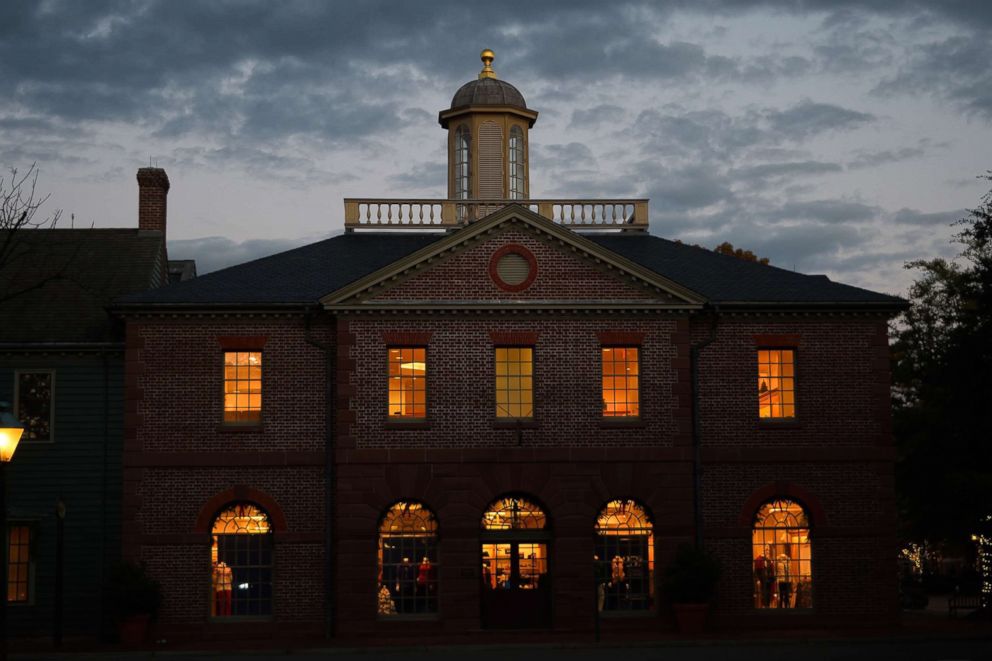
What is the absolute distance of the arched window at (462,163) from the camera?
37.7 meters

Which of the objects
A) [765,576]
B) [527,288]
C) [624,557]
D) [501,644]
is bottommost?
[501,644]

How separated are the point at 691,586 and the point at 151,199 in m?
18.3

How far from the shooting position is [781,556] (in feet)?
99.7

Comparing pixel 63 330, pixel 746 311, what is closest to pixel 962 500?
pixel 746 311

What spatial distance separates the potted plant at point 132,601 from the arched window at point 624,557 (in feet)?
32.4

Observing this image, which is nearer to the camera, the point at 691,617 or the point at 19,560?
the point at 691,617

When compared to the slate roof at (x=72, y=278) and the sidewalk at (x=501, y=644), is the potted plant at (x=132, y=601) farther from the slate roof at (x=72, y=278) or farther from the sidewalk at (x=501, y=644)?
the slate roof at (x=72, y=278)

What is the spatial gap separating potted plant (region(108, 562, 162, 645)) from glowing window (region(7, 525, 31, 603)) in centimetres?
315

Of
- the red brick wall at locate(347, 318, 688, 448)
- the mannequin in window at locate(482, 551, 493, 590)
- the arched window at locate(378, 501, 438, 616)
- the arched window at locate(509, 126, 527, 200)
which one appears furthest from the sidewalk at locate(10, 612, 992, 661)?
the arched window at locate(509, 126, 527, 200)

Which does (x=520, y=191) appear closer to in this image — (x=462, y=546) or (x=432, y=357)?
(x=432, y=357)

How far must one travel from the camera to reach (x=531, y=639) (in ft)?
91.7

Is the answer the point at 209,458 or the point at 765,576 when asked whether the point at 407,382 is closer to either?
the point at 209,458

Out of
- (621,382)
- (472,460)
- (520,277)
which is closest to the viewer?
(472,460)

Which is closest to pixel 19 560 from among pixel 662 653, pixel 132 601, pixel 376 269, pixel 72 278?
pixel 132 601
